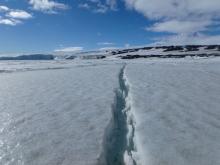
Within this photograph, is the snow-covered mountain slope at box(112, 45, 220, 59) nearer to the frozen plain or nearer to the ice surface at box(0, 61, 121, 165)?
the frozen plain

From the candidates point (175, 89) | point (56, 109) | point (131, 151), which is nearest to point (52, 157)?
point (131, 151)

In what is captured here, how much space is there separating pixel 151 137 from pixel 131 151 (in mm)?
576

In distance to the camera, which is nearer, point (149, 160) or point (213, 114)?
point (149, 160)

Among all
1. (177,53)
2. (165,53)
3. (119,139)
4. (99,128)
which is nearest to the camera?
(119,139)

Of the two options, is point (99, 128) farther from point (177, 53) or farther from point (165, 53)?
point (165, 53)

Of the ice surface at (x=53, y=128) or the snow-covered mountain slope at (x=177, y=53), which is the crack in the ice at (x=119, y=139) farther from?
→ the snow-covered mountain slope at (x=177, y=53)

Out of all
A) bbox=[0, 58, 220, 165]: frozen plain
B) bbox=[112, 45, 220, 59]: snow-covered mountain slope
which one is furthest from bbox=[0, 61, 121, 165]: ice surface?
bbox=[112, 45, 220, 59]: snow-covered mountain slope

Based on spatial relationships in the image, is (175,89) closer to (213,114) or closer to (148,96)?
(148,96)

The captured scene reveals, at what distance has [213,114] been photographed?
5.89m

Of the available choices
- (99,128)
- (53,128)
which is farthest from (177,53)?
(53,128)

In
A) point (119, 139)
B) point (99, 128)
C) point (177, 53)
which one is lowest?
point (177, 53)

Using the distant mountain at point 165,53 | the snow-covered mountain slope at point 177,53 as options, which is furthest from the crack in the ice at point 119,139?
the snow-covered mountain slope at point 177,53

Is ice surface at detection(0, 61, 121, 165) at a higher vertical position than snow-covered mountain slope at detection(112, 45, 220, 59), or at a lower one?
higher

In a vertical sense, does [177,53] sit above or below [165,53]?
above
